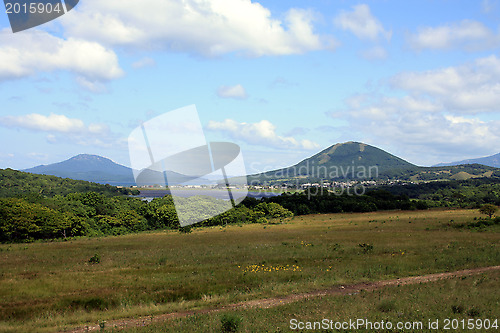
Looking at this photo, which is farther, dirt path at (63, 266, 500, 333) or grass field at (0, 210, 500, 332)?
grass field at (0, 210, 500, 332)

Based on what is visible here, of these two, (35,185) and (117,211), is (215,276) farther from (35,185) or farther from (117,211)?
(35,185)

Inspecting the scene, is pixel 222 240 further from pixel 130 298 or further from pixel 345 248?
Result: pixel 130 298

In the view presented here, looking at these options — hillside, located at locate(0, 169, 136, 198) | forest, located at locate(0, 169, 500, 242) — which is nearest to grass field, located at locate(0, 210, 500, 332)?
forest, located at locate(0, 169, 500, 242)

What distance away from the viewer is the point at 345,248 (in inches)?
1231

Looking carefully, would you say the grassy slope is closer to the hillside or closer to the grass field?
the grass field

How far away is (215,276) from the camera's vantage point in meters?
22.1

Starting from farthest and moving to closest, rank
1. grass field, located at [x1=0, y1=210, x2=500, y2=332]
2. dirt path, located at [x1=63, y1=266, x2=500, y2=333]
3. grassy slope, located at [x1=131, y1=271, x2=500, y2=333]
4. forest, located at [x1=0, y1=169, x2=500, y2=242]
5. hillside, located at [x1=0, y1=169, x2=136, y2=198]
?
hillside, located at [x1=0, y1=169, x2=136, y2=198] → forest, located at [x1=0, y1=169, x2=500, y2=242] → grass field, located at [x1=0, y1=210, x2=500, y2=332] → dirt path, located at [x1=63, y1=266, x2=500, y2=333] → grassy slope, located at [x1=131, y1=271, x2=500, y2=333]

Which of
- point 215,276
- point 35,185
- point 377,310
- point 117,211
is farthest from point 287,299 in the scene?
point 35,185

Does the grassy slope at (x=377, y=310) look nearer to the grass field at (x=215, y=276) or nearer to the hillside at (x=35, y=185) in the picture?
the grass field at (x=215, y=276)

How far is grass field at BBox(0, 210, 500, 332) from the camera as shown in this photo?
14.9 m

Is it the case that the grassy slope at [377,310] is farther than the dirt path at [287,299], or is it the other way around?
the dirt path at [287,299]

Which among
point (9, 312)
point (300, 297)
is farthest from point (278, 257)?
point (9, 312)

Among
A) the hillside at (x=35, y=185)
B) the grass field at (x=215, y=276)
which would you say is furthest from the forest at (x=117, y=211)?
the grass field at (x=215, y=276)

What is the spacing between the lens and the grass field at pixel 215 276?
48.8ft
